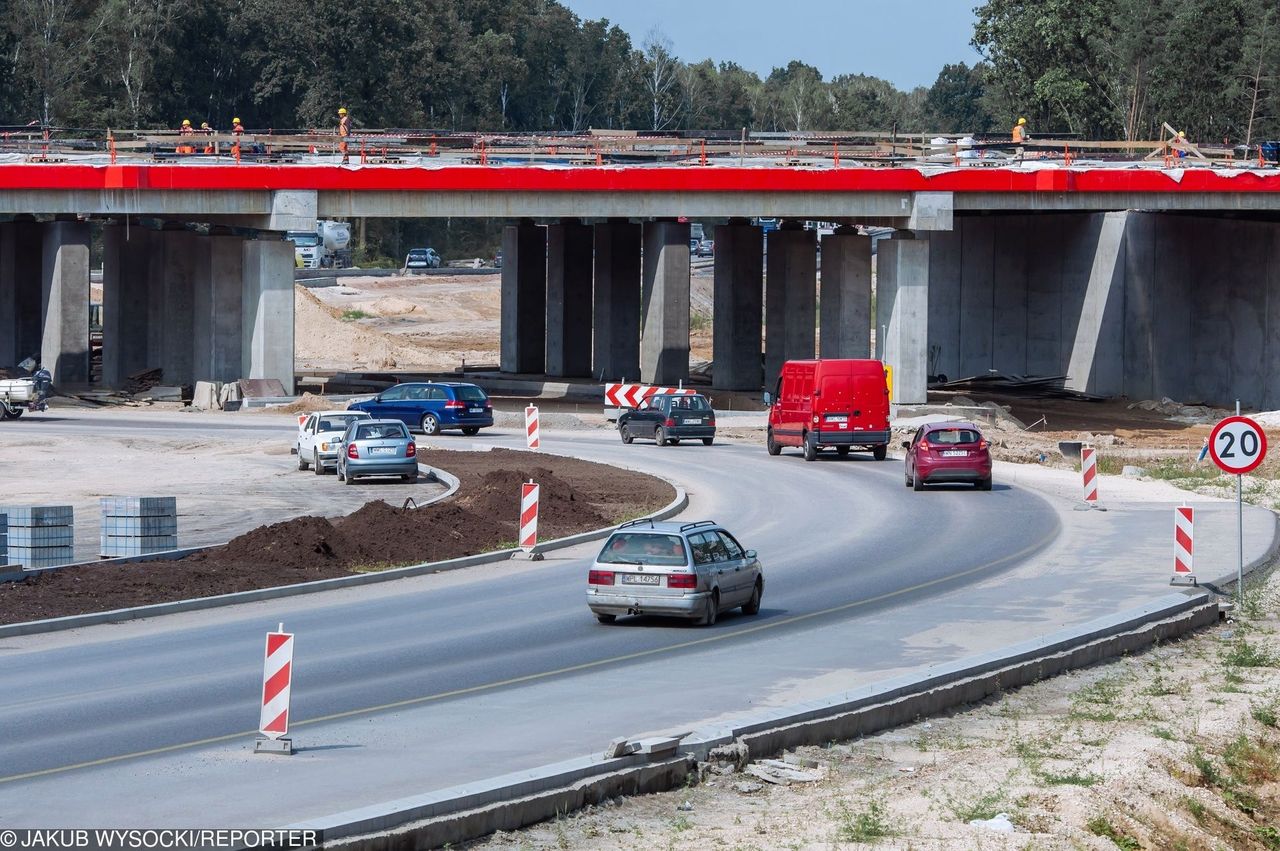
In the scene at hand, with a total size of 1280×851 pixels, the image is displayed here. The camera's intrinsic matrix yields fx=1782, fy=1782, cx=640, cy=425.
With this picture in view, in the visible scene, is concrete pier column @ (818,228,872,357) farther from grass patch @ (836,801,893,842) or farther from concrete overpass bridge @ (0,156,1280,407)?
grass patch @ (836,801,893,842)

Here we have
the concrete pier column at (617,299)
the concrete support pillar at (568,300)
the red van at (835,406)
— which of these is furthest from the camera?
the concrete support pillar at (568,300)

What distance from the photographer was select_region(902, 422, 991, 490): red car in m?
39.2

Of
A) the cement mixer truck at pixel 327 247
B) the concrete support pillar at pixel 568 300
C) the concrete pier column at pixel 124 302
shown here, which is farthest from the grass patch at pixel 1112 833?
the cement mixer truck at pixel 327 247

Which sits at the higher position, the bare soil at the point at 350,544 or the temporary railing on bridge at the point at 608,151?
the temporary railing on bridge at the point at 608,151

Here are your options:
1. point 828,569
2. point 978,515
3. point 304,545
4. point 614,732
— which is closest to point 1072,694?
point 614,732

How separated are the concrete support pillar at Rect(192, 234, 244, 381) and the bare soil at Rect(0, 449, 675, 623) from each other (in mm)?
24692

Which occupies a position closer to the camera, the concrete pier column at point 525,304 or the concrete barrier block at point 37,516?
the concrete barrier block at point 37,516

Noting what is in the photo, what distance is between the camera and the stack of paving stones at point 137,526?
86.0ft

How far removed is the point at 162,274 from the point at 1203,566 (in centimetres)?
5420

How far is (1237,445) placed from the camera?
23.4m

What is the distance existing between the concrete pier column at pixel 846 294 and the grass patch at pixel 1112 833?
54358 mm

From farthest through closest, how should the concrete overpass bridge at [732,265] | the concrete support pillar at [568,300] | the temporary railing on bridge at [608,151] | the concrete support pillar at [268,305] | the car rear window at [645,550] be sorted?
the concrete support pillar at [568,300], the temporary railing on bridge at [608,151], the concrete support pillar at [268,305], the concrete overpass bridge at [732,265], the car rear window at [645,550]

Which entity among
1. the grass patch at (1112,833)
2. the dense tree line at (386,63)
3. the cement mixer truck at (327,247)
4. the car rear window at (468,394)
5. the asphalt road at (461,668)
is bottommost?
the grass patch at (1112,833)

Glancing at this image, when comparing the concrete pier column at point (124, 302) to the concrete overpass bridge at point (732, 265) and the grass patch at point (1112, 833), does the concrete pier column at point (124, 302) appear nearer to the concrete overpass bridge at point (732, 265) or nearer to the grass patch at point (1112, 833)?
the concrete overpass bridge at point (732, 265)
